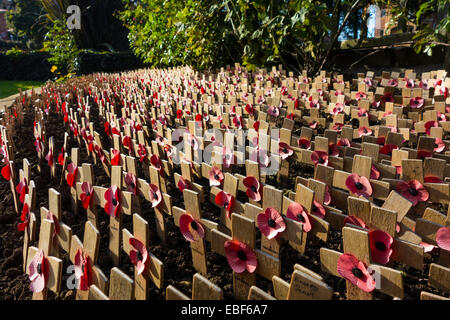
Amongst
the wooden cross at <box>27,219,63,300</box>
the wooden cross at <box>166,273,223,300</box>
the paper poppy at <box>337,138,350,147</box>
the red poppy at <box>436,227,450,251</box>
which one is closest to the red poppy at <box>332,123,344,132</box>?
the paper poppy at <box>337,138,350,147</box>

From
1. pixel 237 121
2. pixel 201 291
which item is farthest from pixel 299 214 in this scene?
pixel 237 121

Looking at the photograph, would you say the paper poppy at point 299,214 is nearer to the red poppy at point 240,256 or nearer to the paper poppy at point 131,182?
the red poppy at point 240,256

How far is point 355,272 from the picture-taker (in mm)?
1113

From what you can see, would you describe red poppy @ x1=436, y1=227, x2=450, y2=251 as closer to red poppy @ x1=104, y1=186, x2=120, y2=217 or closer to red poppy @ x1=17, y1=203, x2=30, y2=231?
red poppy @ x1=104, y1=186, x2=120, y2=217

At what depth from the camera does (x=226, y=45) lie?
6523 mm

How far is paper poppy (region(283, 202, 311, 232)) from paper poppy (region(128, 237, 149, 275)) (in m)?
0.66

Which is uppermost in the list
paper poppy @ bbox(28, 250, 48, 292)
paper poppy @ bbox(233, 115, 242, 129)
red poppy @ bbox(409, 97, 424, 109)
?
red poppy @ bbox(409, 97, 424, 109)

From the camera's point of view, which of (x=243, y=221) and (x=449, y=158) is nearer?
(x=243, y=221)

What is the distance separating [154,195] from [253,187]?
54 cm

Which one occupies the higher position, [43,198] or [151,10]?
[151,10]

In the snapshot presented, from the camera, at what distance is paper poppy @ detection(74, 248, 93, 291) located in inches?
50.0

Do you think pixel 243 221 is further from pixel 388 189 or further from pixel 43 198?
pixel 43 198

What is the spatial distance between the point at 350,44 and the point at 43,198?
6185 mm
